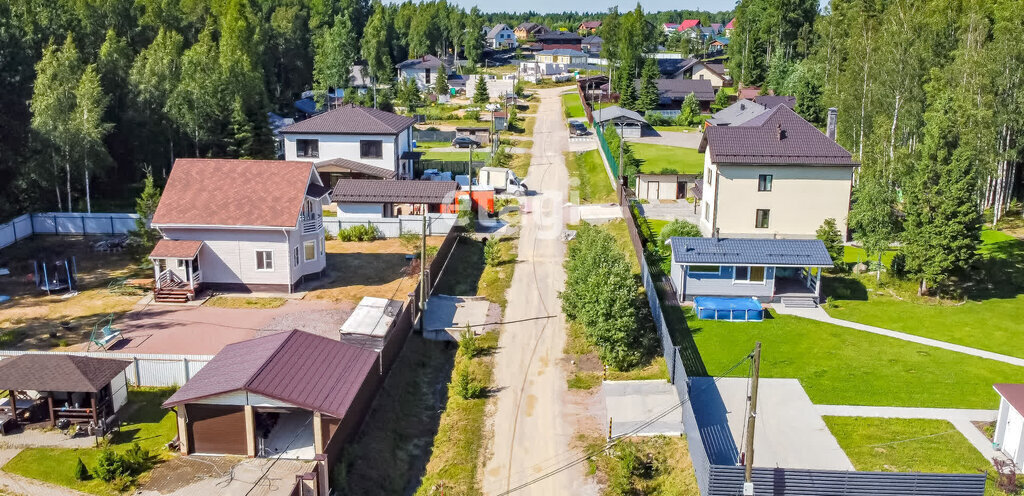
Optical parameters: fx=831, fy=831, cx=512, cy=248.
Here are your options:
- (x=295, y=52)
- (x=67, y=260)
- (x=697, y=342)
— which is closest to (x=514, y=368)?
(x=697, y=342)

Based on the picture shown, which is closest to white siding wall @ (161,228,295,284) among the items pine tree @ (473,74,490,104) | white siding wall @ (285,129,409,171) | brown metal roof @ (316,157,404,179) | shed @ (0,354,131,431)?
shed @ (0,354,131,431)

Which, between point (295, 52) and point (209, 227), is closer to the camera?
point (209, 227)

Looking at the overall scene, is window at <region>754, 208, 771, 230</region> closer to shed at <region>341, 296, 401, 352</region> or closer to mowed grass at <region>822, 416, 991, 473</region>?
mowed grass at <region>822, 416, 991, 473</region>

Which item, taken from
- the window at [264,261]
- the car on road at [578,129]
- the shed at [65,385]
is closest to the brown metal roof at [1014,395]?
the shed at [65,385]

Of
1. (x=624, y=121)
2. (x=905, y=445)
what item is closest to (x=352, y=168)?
(x=624, y=121)

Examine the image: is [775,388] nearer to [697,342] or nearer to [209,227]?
[697,342]

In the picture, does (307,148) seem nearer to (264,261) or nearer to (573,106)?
(264,261)
